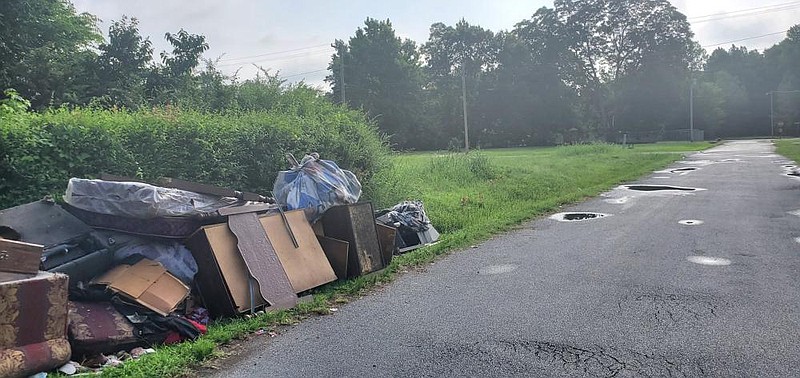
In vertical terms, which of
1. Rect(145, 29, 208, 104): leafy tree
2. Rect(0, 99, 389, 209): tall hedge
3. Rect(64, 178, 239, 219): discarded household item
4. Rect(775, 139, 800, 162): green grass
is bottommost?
Rect(775, 139, 800, 162): green grass

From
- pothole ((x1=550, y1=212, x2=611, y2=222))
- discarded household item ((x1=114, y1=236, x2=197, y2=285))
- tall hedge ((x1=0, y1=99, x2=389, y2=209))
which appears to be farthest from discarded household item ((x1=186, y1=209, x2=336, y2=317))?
pothole ((x1=550, y1=212, x2=611, y2=222))

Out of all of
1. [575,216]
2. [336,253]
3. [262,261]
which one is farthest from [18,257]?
[575,216]

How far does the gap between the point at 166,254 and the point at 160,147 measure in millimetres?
2802

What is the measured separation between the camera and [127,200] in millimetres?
5598

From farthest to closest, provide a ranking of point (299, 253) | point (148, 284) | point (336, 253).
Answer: point (336, 253) → point (299, 253) → point (148, 284)

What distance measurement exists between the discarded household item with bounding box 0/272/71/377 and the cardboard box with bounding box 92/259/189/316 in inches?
28.4

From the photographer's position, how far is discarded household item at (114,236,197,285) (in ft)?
18.0

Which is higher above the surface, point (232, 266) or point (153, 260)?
point (153, 260)

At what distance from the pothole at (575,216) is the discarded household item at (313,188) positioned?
5383 millimetres

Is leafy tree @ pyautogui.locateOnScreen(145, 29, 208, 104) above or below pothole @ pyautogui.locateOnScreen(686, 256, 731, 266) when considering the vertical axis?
above

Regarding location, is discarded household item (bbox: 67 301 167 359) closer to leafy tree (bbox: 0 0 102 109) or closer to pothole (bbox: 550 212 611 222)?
pothole (bbox: 550 212 611 222)

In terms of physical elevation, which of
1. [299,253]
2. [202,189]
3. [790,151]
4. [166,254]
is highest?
[202,189]

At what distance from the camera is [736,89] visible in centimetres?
8206

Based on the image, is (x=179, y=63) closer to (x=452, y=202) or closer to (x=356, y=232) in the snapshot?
(x=452, y=202)
